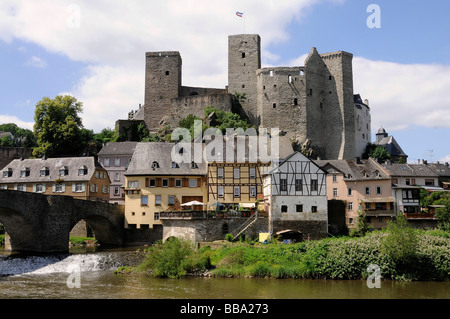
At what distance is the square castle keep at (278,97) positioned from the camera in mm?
75812

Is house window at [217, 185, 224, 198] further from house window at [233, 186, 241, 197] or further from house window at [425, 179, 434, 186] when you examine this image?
house window at [425, 179, 434, 186]

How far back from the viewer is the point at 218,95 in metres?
74.2

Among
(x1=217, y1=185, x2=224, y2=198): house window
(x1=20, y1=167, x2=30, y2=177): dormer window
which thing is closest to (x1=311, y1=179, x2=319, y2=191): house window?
(x1=217, y1=185, x2=224, y2=198): house window

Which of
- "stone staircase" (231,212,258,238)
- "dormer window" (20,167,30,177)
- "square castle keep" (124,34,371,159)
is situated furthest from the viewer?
"square castle keep" (124,34,371,159)

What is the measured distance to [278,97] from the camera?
250ft

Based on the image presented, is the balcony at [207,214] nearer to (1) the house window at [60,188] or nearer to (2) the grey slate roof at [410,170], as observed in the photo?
(1) the house window at [60,188]

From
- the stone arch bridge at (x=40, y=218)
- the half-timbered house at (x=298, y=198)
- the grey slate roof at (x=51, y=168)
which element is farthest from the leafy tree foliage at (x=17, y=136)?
the half-timbered house at (x=298, y=198)

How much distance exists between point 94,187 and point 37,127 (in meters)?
20.1

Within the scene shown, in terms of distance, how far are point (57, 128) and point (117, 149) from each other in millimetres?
9643

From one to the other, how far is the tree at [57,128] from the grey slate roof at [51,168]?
39.7ft

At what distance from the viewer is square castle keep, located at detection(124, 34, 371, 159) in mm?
75812

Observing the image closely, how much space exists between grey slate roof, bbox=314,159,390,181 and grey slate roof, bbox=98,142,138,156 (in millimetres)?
25255

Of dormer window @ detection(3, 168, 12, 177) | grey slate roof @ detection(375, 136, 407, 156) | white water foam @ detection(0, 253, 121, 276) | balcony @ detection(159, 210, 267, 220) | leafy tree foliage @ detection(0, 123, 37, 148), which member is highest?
leafy tree foliage @ detection(0, 123, 37, 148)
